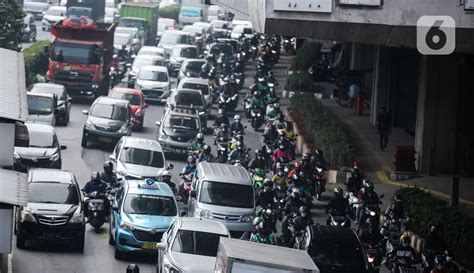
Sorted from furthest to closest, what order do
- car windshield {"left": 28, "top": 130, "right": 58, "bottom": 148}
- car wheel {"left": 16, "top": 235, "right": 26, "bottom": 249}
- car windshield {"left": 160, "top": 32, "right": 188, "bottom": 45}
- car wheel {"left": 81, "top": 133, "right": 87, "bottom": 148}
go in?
car windshield {"left": 160, "top": 32, "right": 188, "bottom": 45} → car wheel {"left": 81, "top": 133, "right": 87, "bottom": 148} → car windshield {"left": 28, "top": 130, "right": 58, "bottom": 148} → car wheel {"left": 16, "top": 235, "right": 26, "bottom": 249}

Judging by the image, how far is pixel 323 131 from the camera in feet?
145

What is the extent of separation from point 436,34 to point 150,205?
7.10 metres

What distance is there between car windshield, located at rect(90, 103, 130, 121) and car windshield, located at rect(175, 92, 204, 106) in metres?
5.27

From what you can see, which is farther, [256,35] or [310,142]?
[256,35]

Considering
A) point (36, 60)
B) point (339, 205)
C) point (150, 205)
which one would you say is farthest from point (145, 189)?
point (36, 60)

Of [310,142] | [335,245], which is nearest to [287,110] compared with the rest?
[310,142]

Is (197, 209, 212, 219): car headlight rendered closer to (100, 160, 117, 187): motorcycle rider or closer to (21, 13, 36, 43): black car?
(100, 160, 117, 187): motorcycle rider

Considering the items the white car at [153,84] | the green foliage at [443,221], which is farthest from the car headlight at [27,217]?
the white car at [153,84]

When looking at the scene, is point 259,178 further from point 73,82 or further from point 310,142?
point 73,82

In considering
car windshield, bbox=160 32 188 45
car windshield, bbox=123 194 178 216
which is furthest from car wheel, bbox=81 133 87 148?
car windshield, bbox=160 32 188 45

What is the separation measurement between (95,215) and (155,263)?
10.0 ft

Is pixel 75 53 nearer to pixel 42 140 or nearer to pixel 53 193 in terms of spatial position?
pixel 42 140

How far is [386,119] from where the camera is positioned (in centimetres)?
4512

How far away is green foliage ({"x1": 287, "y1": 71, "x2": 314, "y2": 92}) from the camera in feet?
188
